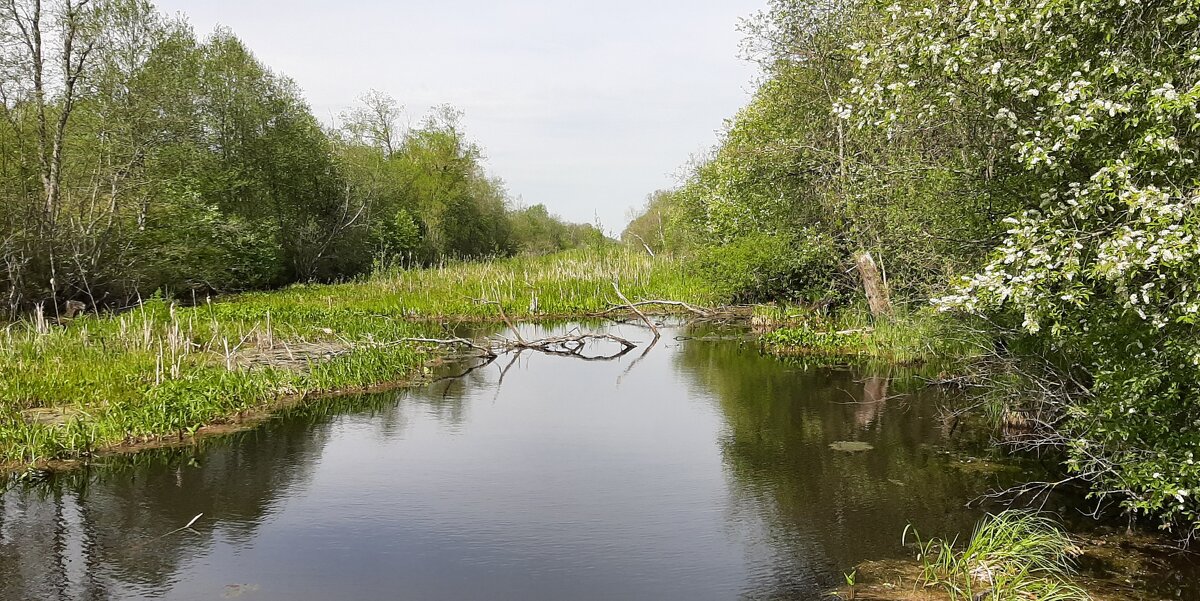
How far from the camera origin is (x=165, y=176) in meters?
33.0

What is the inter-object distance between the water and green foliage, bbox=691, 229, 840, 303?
816 centimetres

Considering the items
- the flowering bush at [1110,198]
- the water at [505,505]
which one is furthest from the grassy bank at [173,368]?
the flowering bush at [1110,198]

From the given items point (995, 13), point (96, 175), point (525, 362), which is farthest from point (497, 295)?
point (995, 13)

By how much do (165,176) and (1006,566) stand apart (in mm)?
34045

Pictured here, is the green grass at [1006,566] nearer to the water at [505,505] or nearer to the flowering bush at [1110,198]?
the water at [505,505]

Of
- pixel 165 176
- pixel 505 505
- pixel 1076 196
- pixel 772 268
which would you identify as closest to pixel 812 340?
pixel 772 268

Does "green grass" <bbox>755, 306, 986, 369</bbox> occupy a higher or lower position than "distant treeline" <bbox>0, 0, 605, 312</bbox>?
lower

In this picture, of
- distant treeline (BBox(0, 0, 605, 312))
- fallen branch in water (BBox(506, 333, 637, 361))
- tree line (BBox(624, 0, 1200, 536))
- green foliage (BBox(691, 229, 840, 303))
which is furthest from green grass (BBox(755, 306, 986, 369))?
distant treeline (BBox(0, 0, 605, 312))

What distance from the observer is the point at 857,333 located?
885 inches

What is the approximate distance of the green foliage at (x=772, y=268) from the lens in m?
24.9

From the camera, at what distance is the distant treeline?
24.0 meters

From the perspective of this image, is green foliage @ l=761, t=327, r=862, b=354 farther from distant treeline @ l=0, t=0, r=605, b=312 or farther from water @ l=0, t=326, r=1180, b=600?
distant treeline @ l=0, t=0, r=605, b=312

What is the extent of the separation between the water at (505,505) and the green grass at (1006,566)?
0.70 metres

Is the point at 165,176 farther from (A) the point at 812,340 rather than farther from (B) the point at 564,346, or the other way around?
(A) the point at 812,340
